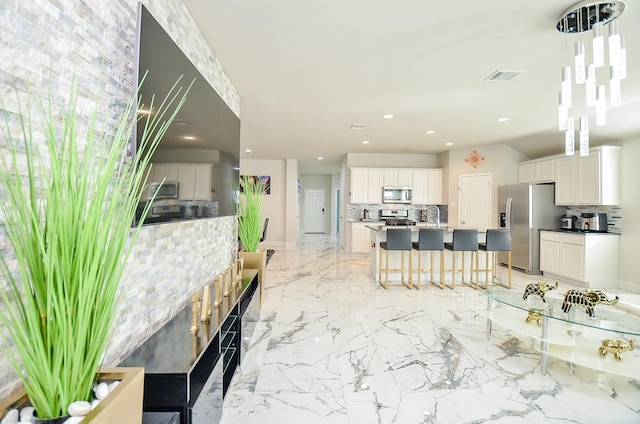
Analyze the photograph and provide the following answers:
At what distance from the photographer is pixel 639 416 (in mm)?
1853

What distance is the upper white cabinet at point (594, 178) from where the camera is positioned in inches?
191

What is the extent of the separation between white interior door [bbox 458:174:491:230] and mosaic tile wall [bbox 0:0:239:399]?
601 cm

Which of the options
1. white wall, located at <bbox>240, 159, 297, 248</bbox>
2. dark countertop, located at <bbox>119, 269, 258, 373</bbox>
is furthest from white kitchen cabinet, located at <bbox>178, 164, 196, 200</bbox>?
white wall, located at <bbox>240, 159, 297, 248</bbox>

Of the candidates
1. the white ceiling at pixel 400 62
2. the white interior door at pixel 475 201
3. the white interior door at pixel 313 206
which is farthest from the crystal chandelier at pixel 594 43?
the white interior door at pixel 313 206

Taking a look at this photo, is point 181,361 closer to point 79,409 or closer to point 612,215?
point 79,409

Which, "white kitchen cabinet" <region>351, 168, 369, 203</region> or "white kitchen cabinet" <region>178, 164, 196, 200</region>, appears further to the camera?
"white kitchen cabinet" <region>351, 168, 369, 203</region>

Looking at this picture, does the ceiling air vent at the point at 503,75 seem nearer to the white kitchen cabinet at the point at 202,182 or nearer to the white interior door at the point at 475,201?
the white kitchen cabinet at the point at 202,182

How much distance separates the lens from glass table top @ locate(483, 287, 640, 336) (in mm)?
2129

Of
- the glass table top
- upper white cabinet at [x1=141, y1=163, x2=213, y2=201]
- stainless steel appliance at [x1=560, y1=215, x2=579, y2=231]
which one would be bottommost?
the glass table top

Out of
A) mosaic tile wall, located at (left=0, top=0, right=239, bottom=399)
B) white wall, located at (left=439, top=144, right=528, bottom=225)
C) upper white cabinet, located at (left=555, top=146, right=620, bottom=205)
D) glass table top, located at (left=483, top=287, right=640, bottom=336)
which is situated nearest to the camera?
mosaic tile wall, located at (left=0, top=0, right=239, bottom=399)

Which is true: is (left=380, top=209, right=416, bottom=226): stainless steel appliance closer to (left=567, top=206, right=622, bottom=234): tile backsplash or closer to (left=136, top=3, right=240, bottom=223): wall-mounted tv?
(left=567, top=206, right=622, bottom=234): tile backsplash

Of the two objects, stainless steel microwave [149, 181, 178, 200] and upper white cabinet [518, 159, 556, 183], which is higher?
upper white cabinet [518, 159, 556, 183]

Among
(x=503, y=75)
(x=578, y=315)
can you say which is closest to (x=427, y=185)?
(x=503, y=75)

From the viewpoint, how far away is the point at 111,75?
1.33 m
